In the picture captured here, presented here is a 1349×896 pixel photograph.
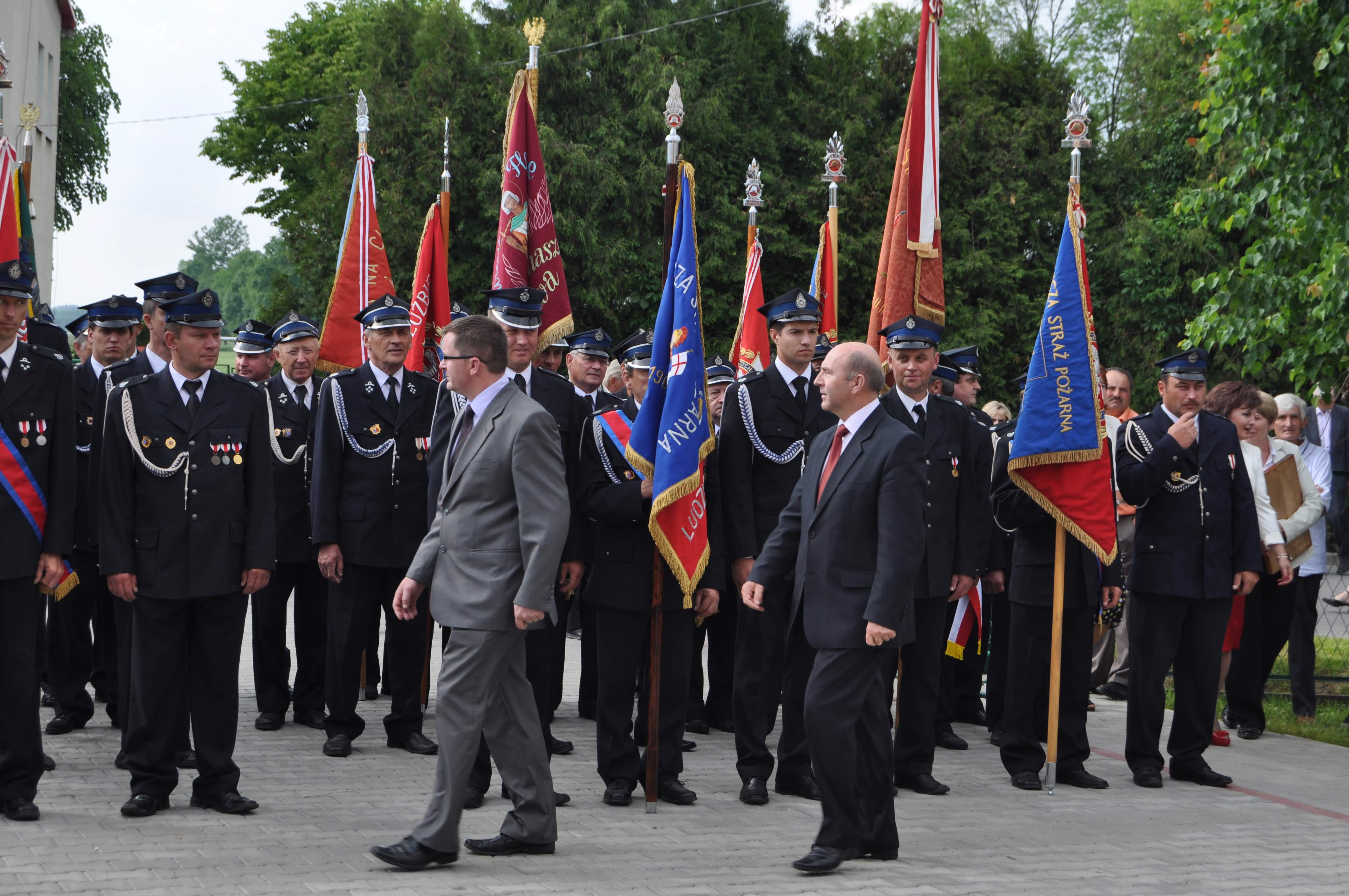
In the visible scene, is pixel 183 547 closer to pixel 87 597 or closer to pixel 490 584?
pixel 490 584

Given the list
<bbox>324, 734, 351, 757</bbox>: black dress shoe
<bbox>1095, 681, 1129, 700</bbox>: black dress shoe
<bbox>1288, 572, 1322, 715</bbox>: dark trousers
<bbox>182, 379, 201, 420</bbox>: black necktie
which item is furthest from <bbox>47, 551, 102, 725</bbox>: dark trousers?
<bbox>1288, 572, 1322, 715</bbox>: dark trousers

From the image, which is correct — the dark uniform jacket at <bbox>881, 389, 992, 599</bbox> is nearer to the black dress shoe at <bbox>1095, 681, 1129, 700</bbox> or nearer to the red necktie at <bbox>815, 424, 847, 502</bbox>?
→ the red necktie at <bbox>815, 424, 847, 502</bbox>

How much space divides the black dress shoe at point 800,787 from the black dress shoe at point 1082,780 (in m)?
1.60

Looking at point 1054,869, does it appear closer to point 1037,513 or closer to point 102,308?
point 1037,513

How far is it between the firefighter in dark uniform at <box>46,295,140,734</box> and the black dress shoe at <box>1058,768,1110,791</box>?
213 inches

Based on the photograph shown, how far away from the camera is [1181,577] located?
780 cm

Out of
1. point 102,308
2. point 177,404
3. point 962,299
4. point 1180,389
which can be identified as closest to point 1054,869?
point 1180,389

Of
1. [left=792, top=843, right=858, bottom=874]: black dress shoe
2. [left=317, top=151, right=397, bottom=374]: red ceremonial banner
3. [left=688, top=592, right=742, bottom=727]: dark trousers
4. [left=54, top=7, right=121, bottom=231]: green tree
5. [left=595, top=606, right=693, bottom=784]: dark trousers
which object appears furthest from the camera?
[left=54, top=7, right=121, bottom=231]: green tree

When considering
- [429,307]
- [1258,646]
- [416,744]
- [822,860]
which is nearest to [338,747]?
[416,744]

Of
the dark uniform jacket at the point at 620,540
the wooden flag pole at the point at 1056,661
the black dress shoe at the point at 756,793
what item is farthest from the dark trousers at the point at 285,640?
the wooden flag pole at the point at 1056,661

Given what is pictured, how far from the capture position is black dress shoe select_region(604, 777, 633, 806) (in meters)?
6.78

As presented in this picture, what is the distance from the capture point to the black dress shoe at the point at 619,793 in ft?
22.2

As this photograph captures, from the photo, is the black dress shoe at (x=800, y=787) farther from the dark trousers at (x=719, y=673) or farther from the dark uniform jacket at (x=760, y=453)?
the dark trousers at (x=719, y=673)

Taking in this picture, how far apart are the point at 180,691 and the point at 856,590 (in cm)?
315
